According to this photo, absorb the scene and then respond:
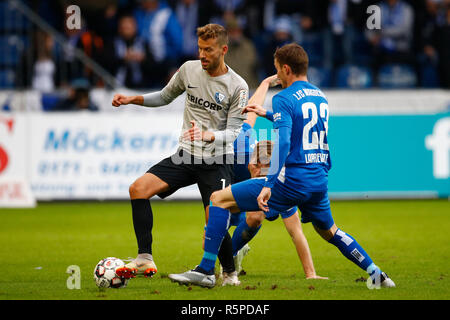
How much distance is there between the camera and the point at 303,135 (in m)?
6.58

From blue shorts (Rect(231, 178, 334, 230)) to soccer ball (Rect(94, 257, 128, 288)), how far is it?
1213 millimetres

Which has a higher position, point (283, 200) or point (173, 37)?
point (173, 37)

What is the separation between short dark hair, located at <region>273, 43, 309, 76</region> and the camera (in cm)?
658

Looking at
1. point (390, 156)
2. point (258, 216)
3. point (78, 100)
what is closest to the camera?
point (258, 216)

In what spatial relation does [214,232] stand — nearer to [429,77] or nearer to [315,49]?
[315,49]

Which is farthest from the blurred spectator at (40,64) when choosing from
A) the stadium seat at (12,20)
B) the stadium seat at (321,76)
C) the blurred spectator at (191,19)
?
the stadium seat at (321,76)

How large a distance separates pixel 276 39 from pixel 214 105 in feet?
32.8

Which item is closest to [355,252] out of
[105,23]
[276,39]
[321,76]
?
[276,39]

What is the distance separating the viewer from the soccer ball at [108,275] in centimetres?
678

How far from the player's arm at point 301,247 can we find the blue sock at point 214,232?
3.53 ft

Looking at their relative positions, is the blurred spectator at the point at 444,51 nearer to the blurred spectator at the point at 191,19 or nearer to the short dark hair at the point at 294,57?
the blurred spectator at the point at 191,19

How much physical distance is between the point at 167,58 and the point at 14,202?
464 cm

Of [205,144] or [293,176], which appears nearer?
[293,176]
